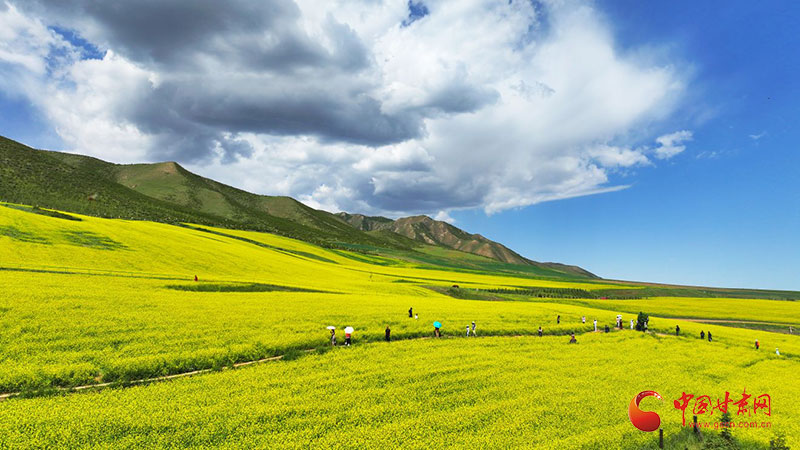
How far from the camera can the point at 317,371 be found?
2453 cm

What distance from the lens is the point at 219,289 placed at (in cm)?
4972

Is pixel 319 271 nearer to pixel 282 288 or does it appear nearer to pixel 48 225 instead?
pixel 282 288

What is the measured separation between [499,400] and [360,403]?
28.9 feet

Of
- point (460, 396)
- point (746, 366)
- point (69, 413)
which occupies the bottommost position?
point (69, 413)

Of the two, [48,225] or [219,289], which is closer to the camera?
[219,289]

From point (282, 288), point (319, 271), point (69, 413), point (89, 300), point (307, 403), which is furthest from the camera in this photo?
point (319, 271)

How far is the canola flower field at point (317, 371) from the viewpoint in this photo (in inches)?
658

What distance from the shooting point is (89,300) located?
32469 millimetres

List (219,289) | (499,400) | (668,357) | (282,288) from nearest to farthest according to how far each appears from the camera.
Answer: (499,400)
(668,357)
(219,289)
(282,288)

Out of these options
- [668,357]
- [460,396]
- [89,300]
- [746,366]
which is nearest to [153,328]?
[89,300]

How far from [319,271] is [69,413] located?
243 ft

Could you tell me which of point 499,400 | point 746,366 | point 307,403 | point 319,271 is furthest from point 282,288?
point 746,366

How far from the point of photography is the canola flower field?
54.9ft

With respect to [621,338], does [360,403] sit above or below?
below
